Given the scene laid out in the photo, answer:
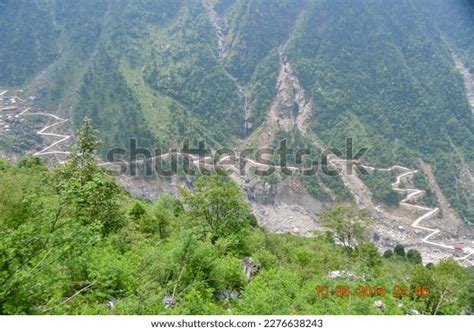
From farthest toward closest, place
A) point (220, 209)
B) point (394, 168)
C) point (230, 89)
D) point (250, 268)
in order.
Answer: point (230, 89) < point (394, 168) < point (220, 209) < point (250, 268)

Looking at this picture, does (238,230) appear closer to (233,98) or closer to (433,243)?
(433,243)

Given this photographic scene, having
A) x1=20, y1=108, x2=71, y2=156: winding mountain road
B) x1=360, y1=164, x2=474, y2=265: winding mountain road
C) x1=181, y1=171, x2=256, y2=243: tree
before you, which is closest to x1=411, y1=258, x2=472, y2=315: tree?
x1=181, y1=171, x2=256, y2=243: tree

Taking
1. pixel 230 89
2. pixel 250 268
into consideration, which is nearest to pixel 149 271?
pixel 250 268

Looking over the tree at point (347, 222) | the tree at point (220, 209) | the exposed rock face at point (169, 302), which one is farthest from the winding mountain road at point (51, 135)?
the exposed rock face at point (169, 302)

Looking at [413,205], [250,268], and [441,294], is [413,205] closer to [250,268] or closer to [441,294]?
[441,294]

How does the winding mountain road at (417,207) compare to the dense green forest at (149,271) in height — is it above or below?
below

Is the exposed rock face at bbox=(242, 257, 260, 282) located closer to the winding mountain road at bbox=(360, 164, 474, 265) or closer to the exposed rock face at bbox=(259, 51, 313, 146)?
the winding mountain road at bbox=(360, 164, 474, 265)

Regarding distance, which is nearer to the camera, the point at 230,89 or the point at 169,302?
the point at 169,302

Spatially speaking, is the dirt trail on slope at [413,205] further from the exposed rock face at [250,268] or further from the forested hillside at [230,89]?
the exposed rock face at [250,268]
